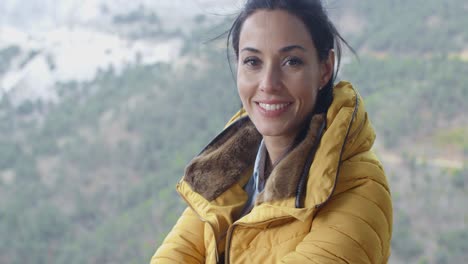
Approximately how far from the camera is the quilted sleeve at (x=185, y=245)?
1173 mm

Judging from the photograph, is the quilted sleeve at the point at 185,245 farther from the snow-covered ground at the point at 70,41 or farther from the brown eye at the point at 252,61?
the snow-covered ground at the point at 70,41

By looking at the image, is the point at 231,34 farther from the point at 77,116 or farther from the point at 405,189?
the point at 77,116

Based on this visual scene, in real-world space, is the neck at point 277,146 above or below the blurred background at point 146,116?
above

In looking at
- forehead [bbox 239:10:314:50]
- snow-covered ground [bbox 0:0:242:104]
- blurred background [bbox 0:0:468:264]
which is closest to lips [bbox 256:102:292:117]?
forehead [bbox 239:10:314:50]

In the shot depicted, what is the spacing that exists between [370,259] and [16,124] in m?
7.15

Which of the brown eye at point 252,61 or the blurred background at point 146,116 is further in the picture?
the blurred background at point 146,116

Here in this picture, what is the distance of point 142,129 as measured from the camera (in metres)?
7.12

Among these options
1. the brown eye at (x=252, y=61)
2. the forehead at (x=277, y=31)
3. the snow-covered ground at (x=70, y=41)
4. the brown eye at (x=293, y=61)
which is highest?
the forehead at (x=277, y=31)

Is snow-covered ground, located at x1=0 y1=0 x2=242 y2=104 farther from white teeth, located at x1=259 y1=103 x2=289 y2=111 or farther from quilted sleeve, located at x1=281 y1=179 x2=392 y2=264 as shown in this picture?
quilted sleeve, located at x1=281 y1=179 x2=392 y2=264

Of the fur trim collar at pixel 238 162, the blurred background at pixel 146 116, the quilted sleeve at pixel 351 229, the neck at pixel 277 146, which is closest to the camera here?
the quilted sleeve at pixel 351 229

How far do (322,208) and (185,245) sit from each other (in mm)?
357

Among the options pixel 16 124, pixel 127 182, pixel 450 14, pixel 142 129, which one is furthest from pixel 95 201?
pixel 450 14

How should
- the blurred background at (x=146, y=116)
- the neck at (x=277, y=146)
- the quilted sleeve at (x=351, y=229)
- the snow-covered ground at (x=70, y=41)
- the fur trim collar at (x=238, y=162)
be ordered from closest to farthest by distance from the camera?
the quilted sleeve at (x=351, y=229) → the fur trim collar at (x=238, y=162) → the neck at (x=277, y=146) → the blurred background at (x=146, y=116) → the snow-covered ground at (x=70, y=41)

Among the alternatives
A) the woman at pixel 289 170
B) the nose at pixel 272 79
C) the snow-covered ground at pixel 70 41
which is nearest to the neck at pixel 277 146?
the woman at pixel 289 170
